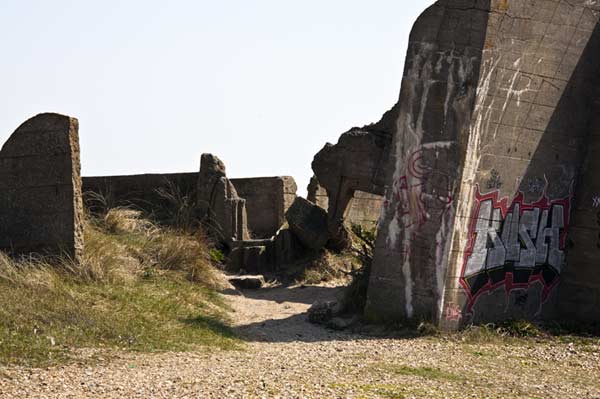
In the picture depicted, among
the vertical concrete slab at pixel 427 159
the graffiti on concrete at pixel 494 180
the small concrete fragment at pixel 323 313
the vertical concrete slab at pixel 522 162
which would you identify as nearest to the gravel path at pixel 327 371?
the small concrete fragment at pixel 323 313

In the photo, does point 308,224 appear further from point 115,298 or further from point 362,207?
point 115,298

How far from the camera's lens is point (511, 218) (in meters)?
10.7

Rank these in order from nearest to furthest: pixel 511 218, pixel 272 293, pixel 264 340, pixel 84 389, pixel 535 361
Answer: pixel 84 389 → pixel 535 361 → pixel 264 340 → pixel 511 218 → pixel 272 293

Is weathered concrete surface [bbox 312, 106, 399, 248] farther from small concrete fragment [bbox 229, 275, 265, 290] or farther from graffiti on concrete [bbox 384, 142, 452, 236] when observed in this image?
small concrete fragment [bbox 229, 275, 265, 290]

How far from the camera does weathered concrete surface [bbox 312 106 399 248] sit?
1257cm

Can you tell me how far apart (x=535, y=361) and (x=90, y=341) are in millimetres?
4571

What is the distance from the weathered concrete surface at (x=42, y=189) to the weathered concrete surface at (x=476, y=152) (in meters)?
3.81

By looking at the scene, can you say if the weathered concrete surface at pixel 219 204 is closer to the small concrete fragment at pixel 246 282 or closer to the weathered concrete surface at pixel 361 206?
the small concrete fragment at pixel 246 282

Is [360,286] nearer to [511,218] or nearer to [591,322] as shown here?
[511,218]

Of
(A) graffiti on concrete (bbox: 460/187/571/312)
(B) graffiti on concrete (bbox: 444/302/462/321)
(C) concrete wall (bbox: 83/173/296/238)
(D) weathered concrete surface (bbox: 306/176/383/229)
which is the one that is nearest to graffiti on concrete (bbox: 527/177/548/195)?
(A) graffiti on concrete (bbox: 460/187/571/312)

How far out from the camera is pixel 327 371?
7914 mm

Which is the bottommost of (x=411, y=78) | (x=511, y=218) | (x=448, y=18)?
(x=511, y=218)

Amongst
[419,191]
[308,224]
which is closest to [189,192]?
[308,224]

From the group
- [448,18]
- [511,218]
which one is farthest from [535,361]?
[448,18]
